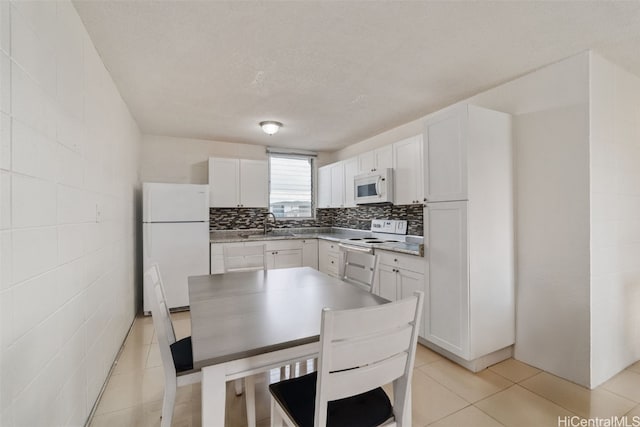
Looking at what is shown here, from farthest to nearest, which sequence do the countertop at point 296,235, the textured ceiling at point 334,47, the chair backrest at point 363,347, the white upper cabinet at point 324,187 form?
the white upper cabinet at point 324,187 → the countertop at point 296,235 → the textured ceiling at point 334,47 → the chair backrest at point 363,347

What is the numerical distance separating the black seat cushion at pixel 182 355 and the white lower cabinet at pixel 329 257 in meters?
2.42

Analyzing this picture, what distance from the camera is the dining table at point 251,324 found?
103 cm

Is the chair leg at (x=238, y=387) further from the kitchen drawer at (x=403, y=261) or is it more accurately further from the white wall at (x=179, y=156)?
the white wall at (x=179, y=156)

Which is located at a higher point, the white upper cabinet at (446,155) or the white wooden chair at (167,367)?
the white upper cabinet at (446,155)

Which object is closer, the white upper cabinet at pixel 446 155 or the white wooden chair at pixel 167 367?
the white wooden chair at pixel 167 367

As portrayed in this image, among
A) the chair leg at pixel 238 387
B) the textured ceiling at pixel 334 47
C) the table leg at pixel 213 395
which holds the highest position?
the textured ceiling at pixel 334 47

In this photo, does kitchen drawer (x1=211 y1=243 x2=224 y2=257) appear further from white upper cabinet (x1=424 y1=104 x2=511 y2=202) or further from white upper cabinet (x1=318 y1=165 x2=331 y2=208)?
white upper cabinet (x1=424 y1=104 x2=511 y2=202)

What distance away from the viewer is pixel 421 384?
2.14 meters

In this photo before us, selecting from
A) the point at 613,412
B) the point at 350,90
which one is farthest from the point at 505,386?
the point at 350,90

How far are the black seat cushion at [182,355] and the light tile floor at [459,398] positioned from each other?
463 millimetres

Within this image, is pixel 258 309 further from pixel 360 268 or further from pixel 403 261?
pixel 403 261

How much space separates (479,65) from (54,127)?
8.79 ft

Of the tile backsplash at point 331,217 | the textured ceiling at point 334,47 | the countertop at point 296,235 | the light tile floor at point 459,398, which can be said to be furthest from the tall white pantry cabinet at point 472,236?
the tile backsplash at point 331,217

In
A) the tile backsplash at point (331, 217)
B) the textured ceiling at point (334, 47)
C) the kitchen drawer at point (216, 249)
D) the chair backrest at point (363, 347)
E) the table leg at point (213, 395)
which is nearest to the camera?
the chair backrest at point (363, 347)
